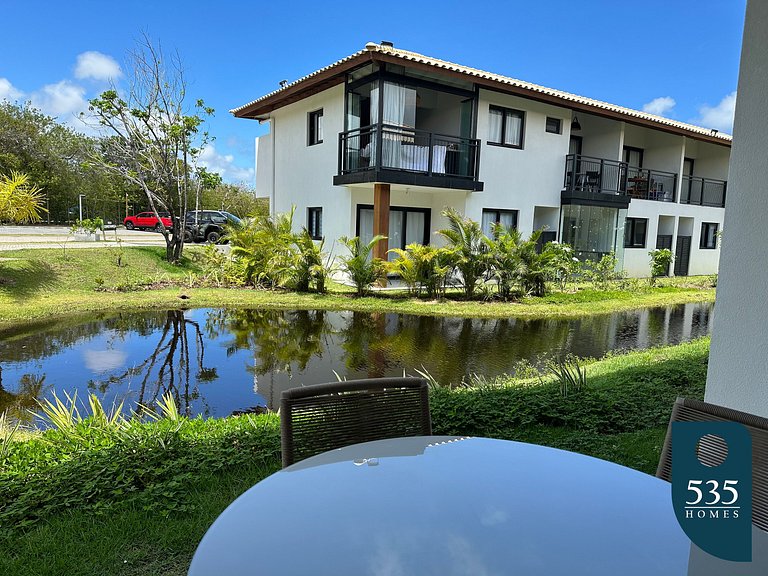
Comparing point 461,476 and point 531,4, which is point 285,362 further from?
point 531,4

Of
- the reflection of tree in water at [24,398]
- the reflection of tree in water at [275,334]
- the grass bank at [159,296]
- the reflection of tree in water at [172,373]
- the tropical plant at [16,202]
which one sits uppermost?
the tropical plant at [16,202]

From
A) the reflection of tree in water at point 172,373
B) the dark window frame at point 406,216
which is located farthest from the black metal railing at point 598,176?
the reflection of tree in water at point 172,373

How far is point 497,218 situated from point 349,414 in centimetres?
1617

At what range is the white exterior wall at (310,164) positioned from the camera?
17.1 meters

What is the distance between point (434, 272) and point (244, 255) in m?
5.72

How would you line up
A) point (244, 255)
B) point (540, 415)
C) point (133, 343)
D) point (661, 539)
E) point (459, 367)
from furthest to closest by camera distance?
point (244, 255)
point (133, 343)
point (459, 367)
point (540, 415)
point (661, 539)

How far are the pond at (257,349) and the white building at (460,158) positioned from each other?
556 cm

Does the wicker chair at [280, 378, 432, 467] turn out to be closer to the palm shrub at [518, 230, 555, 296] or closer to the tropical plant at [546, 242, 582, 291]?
the palm shrub at [518, 230, 555, 296]

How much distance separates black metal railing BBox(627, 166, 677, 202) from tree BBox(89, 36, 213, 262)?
15818mm

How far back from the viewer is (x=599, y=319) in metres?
12.9

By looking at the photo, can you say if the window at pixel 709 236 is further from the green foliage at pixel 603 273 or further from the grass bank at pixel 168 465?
the grass bank at pixel 168 465

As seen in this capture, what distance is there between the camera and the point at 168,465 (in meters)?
3.71

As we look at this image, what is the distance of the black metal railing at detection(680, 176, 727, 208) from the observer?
24.0 meters

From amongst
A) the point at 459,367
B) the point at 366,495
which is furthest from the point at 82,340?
the point at 366,495
